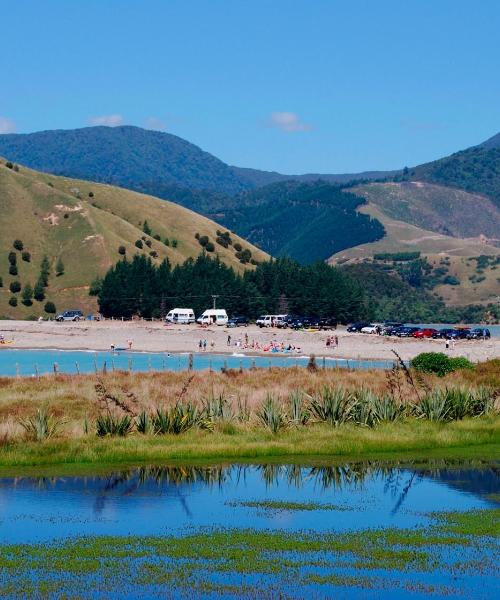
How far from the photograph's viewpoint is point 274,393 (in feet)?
126

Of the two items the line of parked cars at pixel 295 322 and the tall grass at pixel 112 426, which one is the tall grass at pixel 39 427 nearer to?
the tall grass at pixel 112 426

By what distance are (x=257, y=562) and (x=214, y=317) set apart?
111401 millimetres

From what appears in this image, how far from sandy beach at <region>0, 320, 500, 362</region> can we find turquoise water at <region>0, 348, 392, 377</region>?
13.6 ft

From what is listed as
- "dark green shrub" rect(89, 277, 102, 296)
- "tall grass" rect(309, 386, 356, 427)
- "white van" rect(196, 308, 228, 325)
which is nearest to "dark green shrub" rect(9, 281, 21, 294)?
"dark green shrub" rect(89, 277, 102, 296)

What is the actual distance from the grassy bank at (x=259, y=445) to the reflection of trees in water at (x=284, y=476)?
953 mm

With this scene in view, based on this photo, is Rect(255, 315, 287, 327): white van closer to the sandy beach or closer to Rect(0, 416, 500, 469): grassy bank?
the sandy beach

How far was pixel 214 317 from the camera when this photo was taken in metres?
130

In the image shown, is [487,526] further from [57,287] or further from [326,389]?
[57,287]

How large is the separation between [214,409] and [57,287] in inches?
5187

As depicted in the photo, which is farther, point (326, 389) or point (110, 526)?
point (326, 389)

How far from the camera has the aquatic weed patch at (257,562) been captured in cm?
1758

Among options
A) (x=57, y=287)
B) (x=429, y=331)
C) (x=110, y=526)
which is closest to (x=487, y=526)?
(x=110, y=526)

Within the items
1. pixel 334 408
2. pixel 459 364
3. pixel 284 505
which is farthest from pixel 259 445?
pixel 459 364

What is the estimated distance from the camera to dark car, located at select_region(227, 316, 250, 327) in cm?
12801
